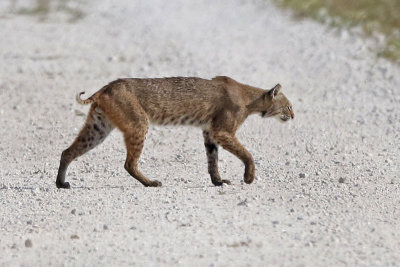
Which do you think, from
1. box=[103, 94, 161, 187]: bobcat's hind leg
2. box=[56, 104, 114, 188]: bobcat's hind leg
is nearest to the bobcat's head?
box=[103, 94, 161, 187]: bobcat's hind leg

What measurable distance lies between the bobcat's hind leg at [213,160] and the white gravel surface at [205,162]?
0.47 ft

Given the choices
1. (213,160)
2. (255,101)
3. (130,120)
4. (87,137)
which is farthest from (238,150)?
(87,137)

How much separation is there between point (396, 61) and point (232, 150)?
6.35 m

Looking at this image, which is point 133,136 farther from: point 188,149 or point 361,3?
point 361,3

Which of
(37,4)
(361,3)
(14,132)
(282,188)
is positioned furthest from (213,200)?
(37,4)

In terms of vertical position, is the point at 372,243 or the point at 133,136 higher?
the point at 133,136

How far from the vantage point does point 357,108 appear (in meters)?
11.3

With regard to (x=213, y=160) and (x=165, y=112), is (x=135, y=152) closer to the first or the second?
(x=165, y=112)

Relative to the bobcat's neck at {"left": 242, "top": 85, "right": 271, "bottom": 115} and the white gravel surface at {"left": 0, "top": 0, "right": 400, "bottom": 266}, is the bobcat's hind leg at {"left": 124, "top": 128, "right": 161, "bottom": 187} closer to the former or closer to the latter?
the white gravel surface at {"left": 0, "top": 0, "right": 400, "bottom": 266}

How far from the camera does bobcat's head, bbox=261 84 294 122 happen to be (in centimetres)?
879

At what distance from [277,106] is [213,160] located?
105 centimetres

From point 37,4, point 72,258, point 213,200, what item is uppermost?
point 37,4

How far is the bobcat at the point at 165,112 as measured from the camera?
307 inches

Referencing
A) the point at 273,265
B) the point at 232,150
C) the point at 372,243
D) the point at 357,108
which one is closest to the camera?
the point at 273,265
